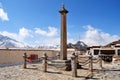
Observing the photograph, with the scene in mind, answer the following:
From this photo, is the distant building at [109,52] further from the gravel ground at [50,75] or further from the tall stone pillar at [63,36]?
the gravel ground at [50,75]

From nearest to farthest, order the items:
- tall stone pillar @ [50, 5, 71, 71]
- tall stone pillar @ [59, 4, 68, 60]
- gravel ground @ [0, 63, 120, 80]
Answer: gravel ground @ [0, 63, 120, 80], tall stone pillar @ [50, 5, 71, 71], tall stone pillar @ [59, 4, 68, 60]

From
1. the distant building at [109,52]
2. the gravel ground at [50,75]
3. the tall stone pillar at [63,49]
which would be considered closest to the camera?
the gravel ground at [50,75]

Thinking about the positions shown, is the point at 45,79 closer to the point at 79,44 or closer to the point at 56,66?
the point at 56,66

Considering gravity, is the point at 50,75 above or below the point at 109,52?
below

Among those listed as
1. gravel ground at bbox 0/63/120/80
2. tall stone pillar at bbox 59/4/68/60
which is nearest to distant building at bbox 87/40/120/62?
tall stone pillar at bbox 59/4/68/60

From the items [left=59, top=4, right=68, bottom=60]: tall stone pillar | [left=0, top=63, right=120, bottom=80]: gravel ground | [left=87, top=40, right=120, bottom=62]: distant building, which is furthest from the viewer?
[left=87, top=40, right=120, bottom=62]: distant building

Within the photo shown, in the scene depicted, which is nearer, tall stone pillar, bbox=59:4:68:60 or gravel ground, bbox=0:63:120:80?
gravel ground, bbox=0:63:120:80

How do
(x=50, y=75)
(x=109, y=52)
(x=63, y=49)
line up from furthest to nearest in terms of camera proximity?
(x=109, y=52) → (x=63, y=49) → (x=50, y=75)

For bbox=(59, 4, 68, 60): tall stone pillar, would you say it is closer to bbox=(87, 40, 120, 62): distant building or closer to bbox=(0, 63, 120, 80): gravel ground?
bbox=(0, 63, 120, 80): gravel ground

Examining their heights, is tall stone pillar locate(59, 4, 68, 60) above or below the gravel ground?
above

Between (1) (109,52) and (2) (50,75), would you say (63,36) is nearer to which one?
(2) (50,75)

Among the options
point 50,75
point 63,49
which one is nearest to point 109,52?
point 63,49

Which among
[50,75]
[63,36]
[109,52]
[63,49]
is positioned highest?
[63,36]

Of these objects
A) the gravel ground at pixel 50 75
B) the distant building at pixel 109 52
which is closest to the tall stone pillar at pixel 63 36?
the gravel ground at pixel 50 75
